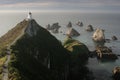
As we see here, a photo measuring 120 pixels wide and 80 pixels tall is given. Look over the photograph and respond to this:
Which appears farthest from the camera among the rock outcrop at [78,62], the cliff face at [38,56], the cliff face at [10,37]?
the rock outcrop at [78,62]

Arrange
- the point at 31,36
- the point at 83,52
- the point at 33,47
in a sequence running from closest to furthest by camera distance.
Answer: the point at 33,47, the point at 31,36, the point at 83,52

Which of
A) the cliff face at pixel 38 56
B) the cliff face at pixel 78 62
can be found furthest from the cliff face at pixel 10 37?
the cliff face at pixel 78 62

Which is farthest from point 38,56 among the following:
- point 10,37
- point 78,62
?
point 78,62

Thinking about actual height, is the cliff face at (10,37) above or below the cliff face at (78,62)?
above

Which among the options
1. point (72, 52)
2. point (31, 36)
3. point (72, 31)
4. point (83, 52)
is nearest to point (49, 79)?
point (31, 36)

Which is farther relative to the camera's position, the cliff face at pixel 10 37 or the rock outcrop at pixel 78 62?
the rock outcrop at pixel 78 62

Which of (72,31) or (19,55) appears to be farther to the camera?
(72,31)

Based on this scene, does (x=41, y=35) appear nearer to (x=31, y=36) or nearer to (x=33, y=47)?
(x=31, y=36)

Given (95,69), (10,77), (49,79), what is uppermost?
(10,77)

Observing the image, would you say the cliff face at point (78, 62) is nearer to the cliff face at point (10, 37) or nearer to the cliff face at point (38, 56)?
the cliff face at point (38, 56)
